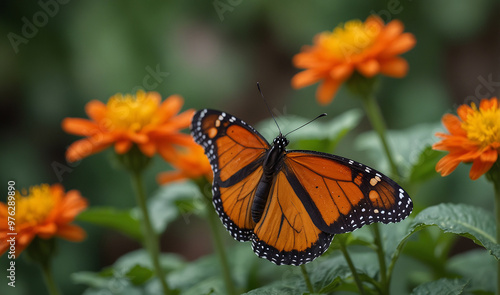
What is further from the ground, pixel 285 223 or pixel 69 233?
pixel 69 233

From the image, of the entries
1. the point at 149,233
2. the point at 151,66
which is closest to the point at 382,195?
the point at 149,233

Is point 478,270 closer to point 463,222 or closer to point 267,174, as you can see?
point 463,222

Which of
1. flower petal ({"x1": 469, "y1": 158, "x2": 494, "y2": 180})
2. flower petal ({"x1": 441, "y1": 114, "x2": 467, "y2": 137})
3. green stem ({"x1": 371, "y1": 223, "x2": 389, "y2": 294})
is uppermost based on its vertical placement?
flower petal ({"x1": 441, "y1": 114, "x2": 467, "y2": 137})

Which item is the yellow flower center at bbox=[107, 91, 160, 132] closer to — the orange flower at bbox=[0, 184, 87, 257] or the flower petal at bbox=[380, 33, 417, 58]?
the orange flower at bbox=[0, 184, 87, 257]

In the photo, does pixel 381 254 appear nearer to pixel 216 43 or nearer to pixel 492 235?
pixel 492 235

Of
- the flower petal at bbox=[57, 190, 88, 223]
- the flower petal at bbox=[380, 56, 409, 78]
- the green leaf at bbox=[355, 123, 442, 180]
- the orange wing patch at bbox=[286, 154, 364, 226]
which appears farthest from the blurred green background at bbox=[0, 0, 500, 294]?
the orange wing patch at bbox=[286, 154, 364, 226]

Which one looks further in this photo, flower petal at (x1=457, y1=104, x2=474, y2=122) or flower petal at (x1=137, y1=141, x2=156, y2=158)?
flower petal at (x1=137, y1=141, x2=156, y2=158)

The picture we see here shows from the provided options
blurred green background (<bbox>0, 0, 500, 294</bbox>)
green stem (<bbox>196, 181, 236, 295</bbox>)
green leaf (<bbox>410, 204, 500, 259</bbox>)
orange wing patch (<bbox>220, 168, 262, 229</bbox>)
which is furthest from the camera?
blurred green background (<bbox>0, 0, 500, 294</bbox>)

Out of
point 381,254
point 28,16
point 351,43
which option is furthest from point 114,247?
point 381,254
